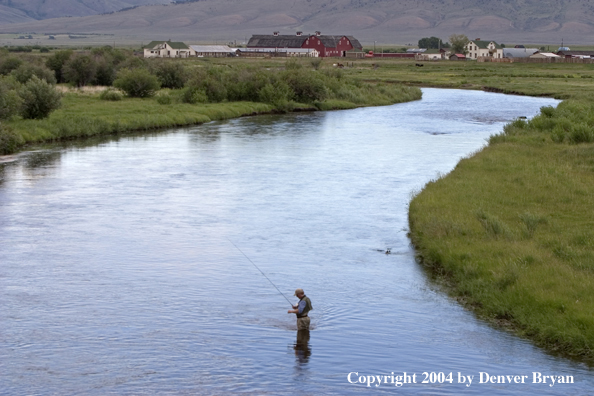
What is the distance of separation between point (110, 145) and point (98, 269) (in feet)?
70.9

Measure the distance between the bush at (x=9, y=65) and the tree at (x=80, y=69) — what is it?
372 cm

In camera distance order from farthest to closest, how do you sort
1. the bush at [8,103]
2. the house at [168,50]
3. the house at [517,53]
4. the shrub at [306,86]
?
the house at [517,53], the house at [168,50], the shrub at [306,86], the bush at [8,103]

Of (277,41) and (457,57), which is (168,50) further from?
(457,57)

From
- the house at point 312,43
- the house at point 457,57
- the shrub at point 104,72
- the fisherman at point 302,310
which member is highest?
the house at point 312,43

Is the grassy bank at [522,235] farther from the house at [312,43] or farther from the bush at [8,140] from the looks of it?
the house at [312,43]

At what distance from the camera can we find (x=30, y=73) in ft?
185

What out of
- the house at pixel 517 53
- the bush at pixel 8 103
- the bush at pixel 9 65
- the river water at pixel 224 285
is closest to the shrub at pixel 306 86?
the bush at pixel 9 65

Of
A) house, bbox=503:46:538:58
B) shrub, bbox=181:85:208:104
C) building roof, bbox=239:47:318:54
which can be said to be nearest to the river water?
shrub, bbox=181:85:208:104

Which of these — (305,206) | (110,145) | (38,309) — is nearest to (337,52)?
(110,145)

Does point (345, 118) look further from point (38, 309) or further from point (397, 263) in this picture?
point (38, 309)

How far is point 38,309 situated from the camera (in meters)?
15.0

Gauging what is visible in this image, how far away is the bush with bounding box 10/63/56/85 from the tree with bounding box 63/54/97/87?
20.0ft

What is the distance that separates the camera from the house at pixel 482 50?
507ft

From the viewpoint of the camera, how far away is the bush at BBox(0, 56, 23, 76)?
63188mm
